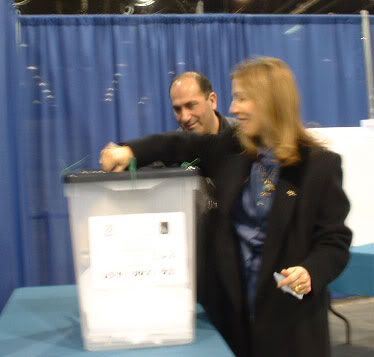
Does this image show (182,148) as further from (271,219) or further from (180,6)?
(180,6)

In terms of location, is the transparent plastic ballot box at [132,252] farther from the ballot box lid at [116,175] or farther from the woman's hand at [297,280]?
the woman's hand at [297,280]

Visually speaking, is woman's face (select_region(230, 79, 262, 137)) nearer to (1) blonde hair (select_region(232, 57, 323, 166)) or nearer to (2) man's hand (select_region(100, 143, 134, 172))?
(1) blonde hair (select_region(232, 57, 323, 166))

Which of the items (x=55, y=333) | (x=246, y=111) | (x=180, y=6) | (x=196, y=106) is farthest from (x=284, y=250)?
(x=180, y=6)

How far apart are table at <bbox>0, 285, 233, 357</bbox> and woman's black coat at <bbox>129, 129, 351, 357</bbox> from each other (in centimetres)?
10

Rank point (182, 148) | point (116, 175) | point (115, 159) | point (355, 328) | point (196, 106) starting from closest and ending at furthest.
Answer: point (116, 175), point (115, 159), point (182, 148), point (196, 106), point (355, 328)

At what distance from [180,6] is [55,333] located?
392 centimetres

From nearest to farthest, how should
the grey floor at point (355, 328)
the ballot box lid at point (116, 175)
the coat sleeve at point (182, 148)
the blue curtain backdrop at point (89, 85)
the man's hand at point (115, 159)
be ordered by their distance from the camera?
the ballot box lid at point (116, 175)
the man's hand at point (115, 159)
the coat sleeve at point (182, 148)
the grey floor at point (355, 328)
the blue curtain backdrop at point (89, 85)

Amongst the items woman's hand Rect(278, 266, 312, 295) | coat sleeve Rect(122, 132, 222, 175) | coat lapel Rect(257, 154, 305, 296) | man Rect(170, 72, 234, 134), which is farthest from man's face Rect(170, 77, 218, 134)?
woman's hand Rect(278, 266, 312, 295)

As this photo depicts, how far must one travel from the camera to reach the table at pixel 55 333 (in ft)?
3.12

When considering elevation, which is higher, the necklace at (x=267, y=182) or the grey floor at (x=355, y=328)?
the necklace at (x=267, y=182)

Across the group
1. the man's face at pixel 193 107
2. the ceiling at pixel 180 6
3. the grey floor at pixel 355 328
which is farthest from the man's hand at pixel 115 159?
the ceiling at pixel 180 6

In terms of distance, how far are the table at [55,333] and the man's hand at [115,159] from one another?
322mm

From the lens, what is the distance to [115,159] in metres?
1.05

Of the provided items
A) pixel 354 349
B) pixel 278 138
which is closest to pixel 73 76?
pixel 354 349
